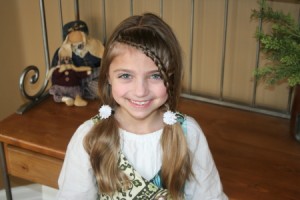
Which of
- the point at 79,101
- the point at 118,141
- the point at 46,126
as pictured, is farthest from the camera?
the point at 79,101

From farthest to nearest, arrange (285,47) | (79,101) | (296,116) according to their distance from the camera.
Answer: (79,101)
(296,116)
(285,47)

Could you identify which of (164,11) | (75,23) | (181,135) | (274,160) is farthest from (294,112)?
(75,23)

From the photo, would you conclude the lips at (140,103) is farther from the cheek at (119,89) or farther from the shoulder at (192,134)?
the shoulder at (192,134)

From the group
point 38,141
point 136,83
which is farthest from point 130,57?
point 38,141

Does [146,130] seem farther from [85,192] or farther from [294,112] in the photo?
[294,112]

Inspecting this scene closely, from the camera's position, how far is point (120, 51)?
0.93m

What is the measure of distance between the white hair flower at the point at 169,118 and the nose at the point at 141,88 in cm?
10

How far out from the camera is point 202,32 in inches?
59.3

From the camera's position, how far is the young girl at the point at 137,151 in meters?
0.97

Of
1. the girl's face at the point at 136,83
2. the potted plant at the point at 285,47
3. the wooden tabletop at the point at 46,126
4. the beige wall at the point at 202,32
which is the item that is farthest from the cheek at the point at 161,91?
the beige wall at the point at 202,32

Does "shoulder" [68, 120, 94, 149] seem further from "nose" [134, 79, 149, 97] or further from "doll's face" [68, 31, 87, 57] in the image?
"doll's face" [68, 31, 87, 57]

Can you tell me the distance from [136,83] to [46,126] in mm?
600

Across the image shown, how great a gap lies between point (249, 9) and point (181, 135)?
1.82ft

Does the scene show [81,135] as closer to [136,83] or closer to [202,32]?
[136,83]
